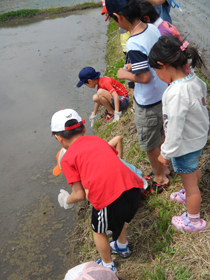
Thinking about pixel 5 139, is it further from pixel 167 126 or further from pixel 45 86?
pixel 167 126

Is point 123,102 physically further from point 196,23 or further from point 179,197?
point 196,23

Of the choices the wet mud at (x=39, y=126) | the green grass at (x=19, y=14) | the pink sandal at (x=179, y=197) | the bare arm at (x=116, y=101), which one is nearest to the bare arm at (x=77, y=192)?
the pink sandal at (x=179, y=197)

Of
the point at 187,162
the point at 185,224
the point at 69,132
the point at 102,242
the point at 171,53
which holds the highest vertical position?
the point at 171,53

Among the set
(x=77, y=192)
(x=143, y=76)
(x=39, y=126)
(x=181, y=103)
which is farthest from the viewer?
(x=39, y=126)

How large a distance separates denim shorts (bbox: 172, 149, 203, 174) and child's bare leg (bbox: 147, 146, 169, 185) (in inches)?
20.4

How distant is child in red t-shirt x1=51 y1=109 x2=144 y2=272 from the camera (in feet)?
5.41

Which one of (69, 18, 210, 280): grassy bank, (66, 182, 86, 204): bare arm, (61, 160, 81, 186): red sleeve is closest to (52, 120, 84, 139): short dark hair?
(61, 160, 81, 186): red sleeve

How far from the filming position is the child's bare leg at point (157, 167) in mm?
2254

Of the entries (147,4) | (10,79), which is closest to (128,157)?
(147,4)

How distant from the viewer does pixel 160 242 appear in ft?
6.40

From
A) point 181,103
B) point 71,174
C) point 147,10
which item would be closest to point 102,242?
point 71,174

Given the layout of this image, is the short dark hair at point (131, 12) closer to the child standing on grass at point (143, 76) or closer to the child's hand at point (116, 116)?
the child standing on grass at point (143, 76)

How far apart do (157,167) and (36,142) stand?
2.53 metres

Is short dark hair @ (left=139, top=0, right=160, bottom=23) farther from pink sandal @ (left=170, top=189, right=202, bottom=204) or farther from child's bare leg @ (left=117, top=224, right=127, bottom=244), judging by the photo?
child's bare leg @ (left=117, top=224, right=127, bottom=244)
